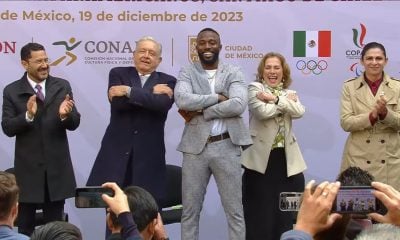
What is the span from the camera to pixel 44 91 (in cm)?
521

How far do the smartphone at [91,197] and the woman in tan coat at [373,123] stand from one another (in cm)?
303

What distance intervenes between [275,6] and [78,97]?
1.84m

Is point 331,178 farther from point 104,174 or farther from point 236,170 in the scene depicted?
point 104,174

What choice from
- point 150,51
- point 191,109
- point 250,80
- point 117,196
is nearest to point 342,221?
point 117,196

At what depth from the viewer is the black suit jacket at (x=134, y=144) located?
5.11 m

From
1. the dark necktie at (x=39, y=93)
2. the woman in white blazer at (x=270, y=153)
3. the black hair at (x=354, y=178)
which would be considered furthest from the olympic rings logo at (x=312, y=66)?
the black hair at (x=354, y=178)

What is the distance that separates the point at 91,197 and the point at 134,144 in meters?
2.37

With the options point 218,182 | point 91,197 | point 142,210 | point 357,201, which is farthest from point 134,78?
point 357,201

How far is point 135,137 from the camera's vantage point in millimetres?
5109

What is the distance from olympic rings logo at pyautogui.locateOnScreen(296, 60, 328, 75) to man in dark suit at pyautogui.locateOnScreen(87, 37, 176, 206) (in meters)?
1.42

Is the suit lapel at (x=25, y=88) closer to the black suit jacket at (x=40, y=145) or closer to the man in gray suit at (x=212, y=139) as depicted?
the black suit jacket at (x=40, y=145)

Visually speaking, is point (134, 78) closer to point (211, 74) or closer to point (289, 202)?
point (211, 74)

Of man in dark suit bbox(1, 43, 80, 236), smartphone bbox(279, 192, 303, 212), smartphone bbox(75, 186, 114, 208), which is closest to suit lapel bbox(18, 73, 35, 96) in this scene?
man in dark suit bbox(1, 43, 80, 236)

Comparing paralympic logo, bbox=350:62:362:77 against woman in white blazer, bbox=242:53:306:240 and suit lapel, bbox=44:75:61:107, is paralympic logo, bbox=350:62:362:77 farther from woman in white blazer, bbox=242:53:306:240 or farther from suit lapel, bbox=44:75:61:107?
suit lapel, bbox=44:75:61:107
